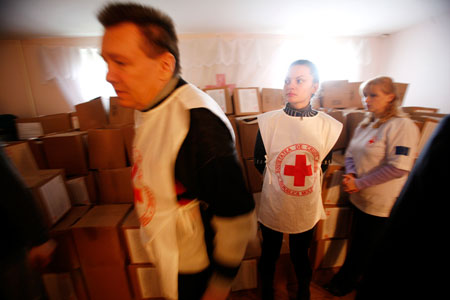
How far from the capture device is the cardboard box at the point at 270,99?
1.92 metres

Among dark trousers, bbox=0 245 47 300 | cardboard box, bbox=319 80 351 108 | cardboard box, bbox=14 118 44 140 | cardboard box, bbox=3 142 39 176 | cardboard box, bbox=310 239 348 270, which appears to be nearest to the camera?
dark trousers, bbox=0 245 47 300

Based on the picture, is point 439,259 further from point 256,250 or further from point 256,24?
point 256,24

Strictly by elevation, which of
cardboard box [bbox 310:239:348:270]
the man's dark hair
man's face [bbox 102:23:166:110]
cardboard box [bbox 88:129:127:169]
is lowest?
cardboard box [bbox 310:239:348:270]

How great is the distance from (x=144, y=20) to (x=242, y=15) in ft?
6.26

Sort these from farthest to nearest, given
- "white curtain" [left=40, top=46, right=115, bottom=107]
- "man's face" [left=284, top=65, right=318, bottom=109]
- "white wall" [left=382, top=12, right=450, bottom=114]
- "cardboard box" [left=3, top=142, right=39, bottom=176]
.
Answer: "white curtain" [left=40, top=46, right=115, bottom=107], "white wall" [left=382, top=12, right=450, bottom=114], "cardboard box" [left=3, top=142, right=39, bottom=176], "man's face" [left=284, top=65, right=318, bottom=109]

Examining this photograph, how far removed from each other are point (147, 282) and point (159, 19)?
1.39 m

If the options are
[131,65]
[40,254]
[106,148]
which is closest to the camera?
[131,65]

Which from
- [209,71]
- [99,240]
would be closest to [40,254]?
[99,240]

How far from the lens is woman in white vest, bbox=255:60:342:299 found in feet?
2.82

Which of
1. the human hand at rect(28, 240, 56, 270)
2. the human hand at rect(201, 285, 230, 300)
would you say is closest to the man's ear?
the human hand at rect(201, 285, 230, 300)

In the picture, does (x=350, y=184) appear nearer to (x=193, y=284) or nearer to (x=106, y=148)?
(x=193, y=284)

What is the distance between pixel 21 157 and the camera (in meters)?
1.13

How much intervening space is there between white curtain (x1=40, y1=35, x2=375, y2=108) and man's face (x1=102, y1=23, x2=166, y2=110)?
2.28 metres

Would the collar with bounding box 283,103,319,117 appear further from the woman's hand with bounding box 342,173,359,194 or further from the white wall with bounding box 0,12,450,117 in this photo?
the white wall with bounding box 0,12,450,117
